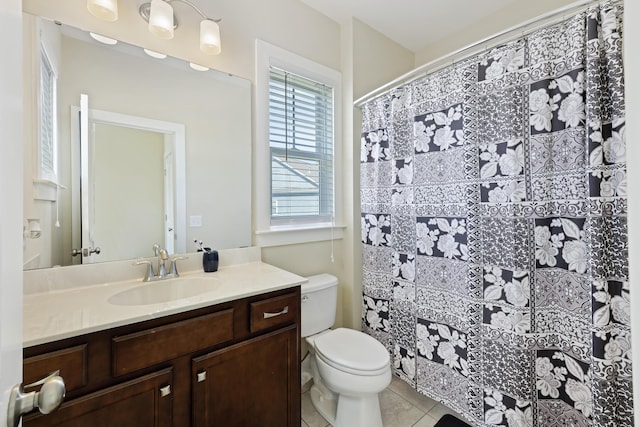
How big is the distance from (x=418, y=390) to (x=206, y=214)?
5.54 feet

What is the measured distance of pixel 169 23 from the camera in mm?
1346

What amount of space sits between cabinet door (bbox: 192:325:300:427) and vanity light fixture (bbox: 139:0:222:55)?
1497 mm

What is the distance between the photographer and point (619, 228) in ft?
3.44

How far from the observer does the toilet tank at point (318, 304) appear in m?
1.74

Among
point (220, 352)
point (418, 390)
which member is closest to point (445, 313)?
point (418, 390)

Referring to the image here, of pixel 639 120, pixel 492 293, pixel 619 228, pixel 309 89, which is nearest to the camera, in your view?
pixel 639 120

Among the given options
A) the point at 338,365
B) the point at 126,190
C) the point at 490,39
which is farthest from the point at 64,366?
the point at 490,39

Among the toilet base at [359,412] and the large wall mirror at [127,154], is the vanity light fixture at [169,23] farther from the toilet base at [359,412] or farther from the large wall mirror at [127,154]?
the toilet base at [359,412]

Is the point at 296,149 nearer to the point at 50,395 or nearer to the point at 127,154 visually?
the point at 127,154

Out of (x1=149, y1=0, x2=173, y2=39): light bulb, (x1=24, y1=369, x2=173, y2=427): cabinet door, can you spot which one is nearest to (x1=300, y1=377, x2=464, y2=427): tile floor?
(x1=24, y1=369, x2=173, y2=427): cabinet door

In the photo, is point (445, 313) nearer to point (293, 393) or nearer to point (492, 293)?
point (492, 293)

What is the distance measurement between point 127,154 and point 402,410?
7.04ft

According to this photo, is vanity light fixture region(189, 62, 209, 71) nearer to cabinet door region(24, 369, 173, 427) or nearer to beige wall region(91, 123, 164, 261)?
beige wall region(91, 123, 164, 261)

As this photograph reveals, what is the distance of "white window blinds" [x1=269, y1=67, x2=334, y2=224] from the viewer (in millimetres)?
1880
